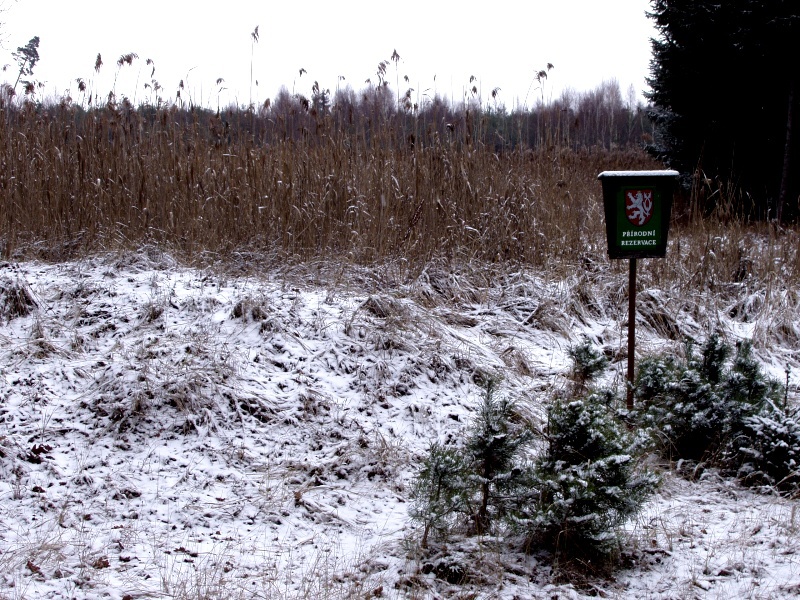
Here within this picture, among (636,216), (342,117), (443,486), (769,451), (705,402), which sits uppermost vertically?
(342,117)

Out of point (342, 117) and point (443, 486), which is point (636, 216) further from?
point (342, 117)

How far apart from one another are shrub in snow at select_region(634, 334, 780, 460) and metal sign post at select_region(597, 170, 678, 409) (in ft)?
0.67

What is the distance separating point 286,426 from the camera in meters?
3.80

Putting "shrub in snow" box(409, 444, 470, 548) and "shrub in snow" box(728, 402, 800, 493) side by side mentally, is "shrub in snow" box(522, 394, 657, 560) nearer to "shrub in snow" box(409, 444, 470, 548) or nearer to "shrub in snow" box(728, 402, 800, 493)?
"shrub in snow" box(409, 444, 470, 548)

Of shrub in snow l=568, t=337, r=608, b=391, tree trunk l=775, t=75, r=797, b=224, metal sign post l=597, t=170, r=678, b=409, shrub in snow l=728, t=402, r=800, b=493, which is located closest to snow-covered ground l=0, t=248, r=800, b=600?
shrub in snow l=728, t=402, r=800, b=493

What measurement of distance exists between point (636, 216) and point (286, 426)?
2.37 meters

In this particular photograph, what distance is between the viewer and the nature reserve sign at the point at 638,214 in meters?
4.03

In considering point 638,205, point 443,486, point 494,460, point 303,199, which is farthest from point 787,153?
point 443,486

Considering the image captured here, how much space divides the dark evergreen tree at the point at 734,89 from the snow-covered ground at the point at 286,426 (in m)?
6.82

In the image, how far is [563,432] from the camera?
2.90 m

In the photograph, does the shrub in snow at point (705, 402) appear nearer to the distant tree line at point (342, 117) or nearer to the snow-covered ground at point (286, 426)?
the snow-covered ground at point (286, 426)

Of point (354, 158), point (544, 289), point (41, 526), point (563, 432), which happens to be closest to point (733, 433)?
point (563, 432)

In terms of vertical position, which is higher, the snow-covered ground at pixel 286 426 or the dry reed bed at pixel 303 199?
the dry reed bed at pixel 303 199

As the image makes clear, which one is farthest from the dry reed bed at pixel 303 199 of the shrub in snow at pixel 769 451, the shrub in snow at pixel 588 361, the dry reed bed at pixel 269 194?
the shrub in snow at pixel 769 451
